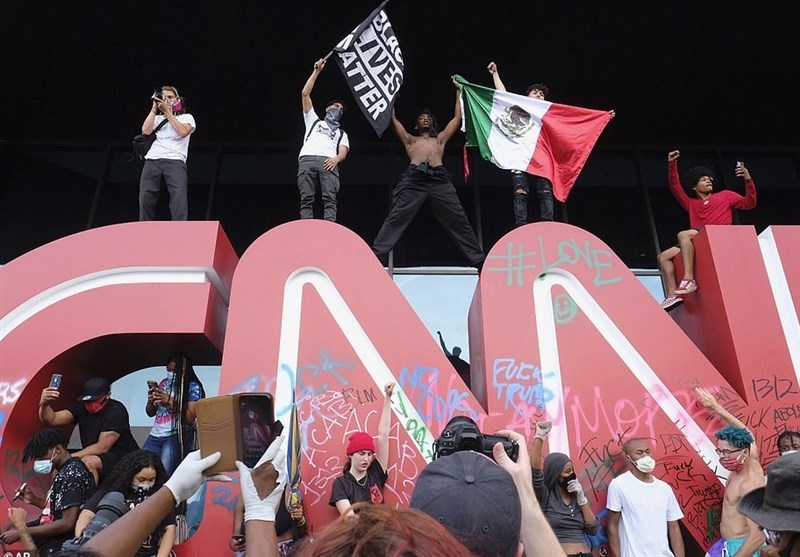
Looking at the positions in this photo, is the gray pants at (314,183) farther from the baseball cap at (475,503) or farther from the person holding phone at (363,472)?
the baseball cap at (475,503)

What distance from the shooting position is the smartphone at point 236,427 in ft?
9.07

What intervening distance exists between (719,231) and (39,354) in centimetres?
555

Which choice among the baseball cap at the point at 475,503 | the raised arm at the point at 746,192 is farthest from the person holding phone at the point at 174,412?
the raised arm at the point at 746,192

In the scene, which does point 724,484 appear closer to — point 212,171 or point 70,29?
point 212,171

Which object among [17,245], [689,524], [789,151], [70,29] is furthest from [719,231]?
[17,245]

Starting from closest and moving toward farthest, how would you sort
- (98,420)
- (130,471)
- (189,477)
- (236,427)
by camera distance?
(189,477)
(236,427)
(130,471)
(98,420)

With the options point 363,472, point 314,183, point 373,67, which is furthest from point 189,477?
point 373,67

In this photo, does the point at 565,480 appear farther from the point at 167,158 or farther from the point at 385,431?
the point at 167,158

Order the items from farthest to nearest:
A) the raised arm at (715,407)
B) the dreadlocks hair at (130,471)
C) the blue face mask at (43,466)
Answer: the raised arm at (715,407) < the blue face mask at (43,466) < the dreadlocks hair at (130,471)

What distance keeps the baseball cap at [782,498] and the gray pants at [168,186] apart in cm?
537

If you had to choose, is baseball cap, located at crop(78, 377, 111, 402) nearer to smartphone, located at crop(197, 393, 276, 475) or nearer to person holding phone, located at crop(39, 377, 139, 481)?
person holding phone, located at crop(39, 377, 139, 481)

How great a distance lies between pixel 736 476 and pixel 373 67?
15.2 ft

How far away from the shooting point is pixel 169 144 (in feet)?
21.3

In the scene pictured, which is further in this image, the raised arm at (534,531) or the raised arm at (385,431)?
the raised arm at (385,431)
